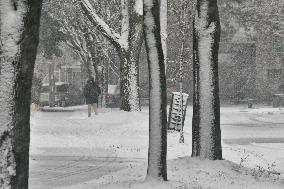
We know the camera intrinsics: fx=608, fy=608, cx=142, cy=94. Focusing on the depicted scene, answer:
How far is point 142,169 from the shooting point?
11.2 m

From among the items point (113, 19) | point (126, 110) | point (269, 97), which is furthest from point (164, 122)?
point (269, 97)

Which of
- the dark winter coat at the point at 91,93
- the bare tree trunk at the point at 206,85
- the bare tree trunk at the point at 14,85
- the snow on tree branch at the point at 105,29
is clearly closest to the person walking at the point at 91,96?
the dark winter coat at the point at 91,93

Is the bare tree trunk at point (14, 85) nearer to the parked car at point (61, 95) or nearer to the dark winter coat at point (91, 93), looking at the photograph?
the dark winter coat at point (91, 93)

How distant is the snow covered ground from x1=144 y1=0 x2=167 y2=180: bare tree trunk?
34 centimetres

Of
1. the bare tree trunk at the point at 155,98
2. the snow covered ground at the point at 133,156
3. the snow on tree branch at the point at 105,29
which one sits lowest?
the snow covered ground at the point at 133,156

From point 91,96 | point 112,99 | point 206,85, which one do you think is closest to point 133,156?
point 206,85

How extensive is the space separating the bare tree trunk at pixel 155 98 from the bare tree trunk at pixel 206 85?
2.13 meters

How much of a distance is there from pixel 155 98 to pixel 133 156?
5.78 meters

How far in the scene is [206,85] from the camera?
11.4 meters

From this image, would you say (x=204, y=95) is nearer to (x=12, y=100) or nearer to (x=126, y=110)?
(x=12, y=100)

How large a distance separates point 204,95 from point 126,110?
44.5 ft

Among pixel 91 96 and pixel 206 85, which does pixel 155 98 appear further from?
pixel 91 96

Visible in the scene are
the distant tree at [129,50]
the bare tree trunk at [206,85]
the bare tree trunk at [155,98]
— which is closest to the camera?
the bare tree trunk at [155,98]

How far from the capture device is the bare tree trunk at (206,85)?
→ 11383 mm
